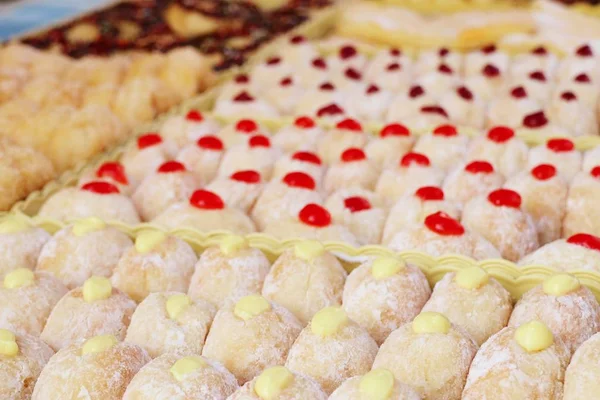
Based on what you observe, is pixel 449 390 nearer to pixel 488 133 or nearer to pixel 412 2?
pixel 488 133

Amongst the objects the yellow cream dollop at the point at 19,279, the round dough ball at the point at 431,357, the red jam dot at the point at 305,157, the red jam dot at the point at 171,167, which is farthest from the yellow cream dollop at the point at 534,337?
the red jam dot at the point at 171,167

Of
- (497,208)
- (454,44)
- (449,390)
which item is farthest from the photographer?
(454,44)

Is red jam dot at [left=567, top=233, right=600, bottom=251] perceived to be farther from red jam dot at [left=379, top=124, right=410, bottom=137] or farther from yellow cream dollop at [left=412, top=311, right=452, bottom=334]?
red jam dot at [left=379, top=124, right=410, bottom=137]

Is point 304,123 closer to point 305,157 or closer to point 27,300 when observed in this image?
point 305,157

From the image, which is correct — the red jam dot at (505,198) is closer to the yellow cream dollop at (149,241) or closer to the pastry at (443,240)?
the pastry at (443,240)

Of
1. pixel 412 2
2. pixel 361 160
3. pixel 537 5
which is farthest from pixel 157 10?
pixel 361 160

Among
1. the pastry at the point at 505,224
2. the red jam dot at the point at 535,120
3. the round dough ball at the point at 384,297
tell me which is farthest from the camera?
the red jam dot at the point at 535,120
